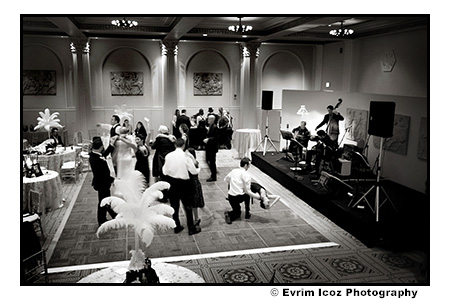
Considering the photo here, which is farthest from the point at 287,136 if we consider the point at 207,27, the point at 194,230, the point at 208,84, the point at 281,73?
the point at 281,73

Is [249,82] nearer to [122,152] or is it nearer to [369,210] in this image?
[122,152]

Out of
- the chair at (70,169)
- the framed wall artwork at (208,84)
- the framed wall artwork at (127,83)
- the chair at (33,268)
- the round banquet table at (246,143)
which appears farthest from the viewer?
the framed wall artwork at (208,84)

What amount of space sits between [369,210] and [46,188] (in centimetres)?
542

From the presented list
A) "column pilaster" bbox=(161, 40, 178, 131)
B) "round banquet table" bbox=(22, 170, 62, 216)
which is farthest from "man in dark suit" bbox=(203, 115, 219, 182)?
"column pilaster" bbox=(161, 40, 178, 131)

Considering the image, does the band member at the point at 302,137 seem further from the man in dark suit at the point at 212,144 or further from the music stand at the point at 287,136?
the man in dark suit at the point at 212,144

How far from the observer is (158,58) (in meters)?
14.0

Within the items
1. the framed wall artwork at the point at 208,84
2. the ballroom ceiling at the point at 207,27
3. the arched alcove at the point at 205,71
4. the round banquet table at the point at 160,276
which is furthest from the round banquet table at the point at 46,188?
the framed wall artwork at the point at 208,84

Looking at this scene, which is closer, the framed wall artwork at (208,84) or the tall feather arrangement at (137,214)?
the tall feather arrangement at (137,214)

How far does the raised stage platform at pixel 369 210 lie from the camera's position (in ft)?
19.1

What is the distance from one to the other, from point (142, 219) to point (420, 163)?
19.4 ft

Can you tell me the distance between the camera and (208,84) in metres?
14.7

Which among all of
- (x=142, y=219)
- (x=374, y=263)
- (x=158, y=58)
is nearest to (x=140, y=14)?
(x=142, y=219)

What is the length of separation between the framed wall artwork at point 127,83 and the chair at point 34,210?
8283mm
